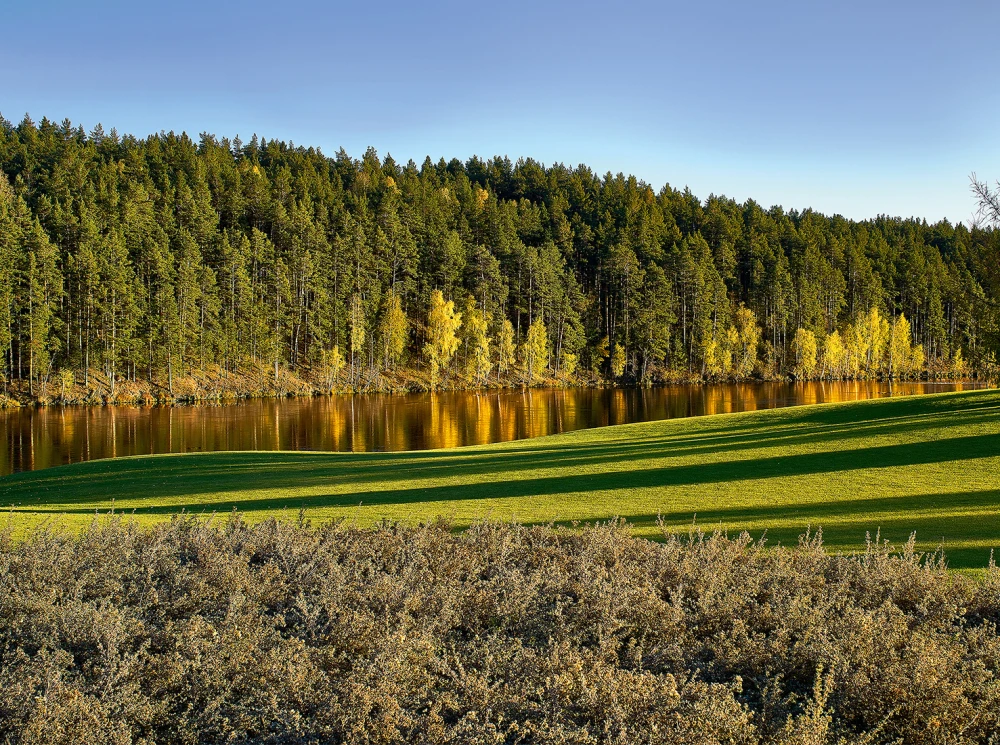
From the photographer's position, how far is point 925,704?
436cm

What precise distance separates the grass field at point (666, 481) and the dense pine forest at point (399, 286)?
49523 millimetres

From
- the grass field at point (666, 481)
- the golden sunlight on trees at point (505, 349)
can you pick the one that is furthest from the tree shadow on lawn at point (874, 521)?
the golden sunlight on trees at point (505, 349)

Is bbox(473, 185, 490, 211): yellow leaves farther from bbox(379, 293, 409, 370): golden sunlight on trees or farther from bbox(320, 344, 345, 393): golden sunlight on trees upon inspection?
bbox(320, 344, 345, 393): golden sunlight on trees

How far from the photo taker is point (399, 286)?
96.1 meters

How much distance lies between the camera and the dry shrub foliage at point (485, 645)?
14.0ft

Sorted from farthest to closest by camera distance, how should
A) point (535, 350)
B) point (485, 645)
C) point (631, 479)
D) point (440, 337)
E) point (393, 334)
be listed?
point (535, 350)
point (393, 334)
point (440, 337)
point (631, 479)
point (485, 645)

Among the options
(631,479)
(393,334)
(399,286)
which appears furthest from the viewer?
(399,286)

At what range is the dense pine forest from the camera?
6875cm

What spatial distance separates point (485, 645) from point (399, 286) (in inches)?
3666

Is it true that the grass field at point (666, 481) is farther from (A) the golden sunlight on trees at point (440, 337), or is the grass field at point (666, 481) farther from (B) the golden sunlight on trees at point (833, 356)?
(B) the golden sunlight on trees at point (833, 356)

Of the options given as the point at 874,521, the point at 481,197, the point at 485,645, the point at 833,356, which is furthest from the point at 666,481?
the point at 481,197

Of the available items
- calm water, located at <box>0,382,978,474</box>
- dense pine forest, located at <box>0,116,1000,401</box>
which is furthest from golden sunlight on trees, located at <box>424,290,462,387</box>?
calm water, located at <box>0,382,978,474</box>

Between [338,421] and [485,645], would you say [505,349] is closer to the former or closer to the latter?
[338,421]

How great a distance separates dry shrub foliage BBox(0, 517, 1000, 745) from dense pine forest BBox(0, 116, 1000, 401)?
66591 mm
